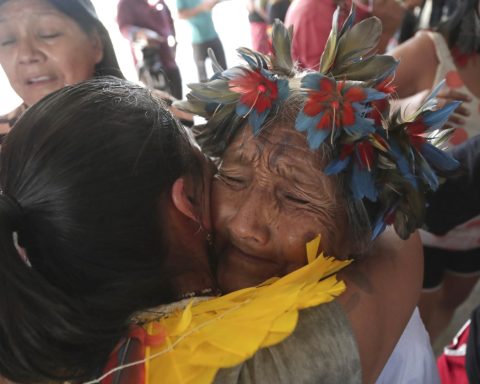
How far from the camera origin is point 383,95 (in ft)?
3.10

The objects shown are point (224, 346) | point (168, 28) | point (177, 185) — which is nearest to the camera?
Result: point (224, 346)

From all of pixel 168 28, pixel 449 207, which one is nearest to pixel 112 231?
pixel 449 207

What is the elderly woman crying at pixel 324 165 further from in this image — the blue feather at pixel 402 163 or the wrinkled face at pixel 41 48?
the wrinkled face at pixel 41 48

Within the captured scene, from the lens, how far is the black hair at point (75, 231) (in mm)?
744

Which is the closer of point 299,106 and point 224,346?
point 224,346

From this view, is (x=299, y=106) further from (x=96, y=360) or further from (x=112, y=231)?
(x=96, y=360)

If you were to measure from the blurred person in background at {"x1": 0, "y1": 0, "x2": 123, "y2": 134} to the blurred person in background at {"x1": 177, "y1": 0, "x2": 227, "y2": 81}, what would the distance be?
183 cm

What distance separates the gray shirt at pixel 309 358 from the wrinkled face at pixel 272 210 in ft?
0.81

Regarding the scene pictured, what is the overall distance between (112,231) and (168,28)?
257 cm

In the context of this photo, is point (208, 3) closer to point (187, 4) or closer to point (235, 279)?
point (187, 4)

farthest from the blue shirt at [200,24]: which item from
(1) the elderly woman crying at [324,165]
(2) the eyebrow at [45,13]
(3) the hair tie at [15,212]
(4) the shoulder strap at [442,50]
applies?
(3) the hair tie at [15,212]

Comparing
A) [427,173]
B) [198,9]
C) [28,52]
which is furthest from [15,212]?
[198,9]

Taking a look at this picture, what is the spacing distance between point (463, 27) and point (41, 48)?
57.7 inches

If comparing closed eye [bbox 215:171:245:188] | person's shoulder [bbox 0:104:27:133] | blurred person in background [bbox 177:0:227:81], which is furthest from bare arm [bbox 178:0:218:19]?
closed eye [bbox 215:171:245:188]
